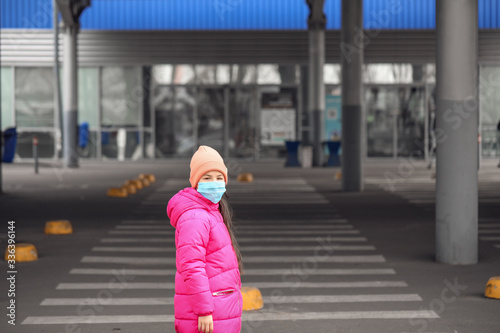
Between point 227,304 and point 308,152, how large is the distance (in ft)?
98.2

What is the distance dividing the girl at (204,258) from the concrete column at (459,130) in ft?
22.2

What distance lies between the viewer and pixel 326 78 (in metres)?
39.4

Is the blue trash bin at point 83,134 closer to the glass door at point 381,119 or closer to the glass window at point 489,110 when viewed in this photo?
the glass door at point 381,119

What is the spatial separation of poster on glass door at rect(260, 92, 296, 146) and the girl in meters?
34.2

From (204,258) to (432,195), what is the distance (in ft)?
57.0

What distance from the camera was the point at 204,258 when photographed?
4949 millimetres

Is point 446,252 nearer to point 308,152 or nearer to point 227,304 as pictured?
point 227,304

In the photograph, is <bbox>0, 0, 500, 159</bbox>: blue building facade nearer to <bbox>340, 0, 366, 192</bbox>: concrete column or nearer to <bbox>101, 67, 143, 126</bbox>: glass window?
<bbox>101, 67, 143, 126</bbox>: glass window

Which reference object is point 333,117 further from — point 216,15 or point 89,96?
point 89,96

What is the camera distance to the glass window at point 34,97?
39.2 metres

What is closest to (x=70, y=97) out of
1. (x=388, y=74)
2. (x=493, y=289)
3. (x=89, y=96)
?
(x=89, y=96)

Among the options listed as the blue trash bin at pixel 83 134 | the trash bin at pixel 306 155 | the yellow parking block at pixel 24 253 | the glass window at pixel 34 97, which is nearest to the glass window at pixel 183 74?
the blue trash bin at pixel 83 134

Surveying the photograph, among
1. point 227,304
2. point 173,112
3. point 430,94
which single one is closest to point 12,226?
point 227,304

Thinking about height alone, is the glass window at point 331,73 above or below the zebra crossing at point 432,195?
above
